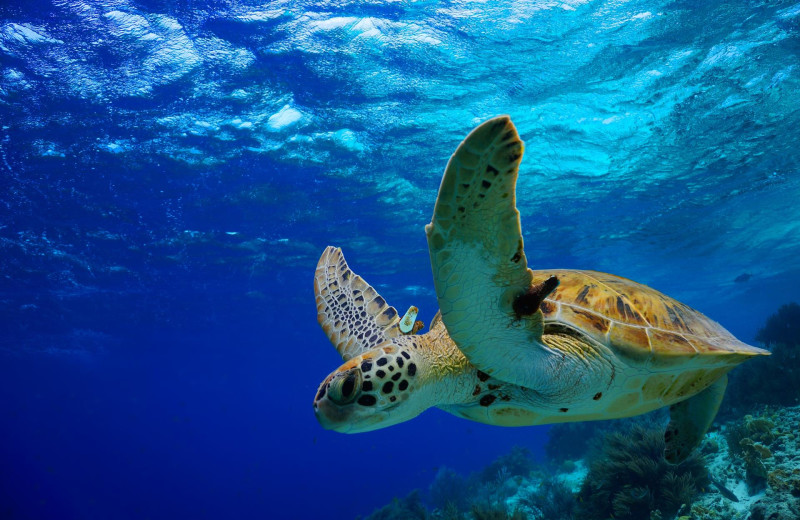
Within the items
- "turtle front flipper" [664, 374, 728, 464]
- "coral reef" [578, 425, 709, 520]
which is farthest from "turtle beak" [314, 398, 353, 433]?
"coral reef" [578, 425, 709, 520]

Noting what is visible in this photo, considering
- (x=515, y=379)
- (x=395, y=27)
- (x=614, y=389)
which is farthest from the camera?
(x=395, y=27)

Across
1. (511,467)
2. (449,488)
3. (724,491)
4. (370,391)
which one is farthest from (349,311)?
(449,488)

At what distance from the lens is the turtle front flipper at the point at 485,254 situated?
4.56 ft

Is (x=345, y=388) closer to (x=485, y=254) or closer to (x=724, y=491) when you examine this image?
(x=485, y=254)

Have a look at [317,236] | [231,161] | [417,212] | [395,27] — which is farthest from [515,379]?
[317,236]

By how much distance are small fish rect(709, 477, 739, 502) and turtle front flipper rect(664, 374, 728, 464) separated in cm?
159

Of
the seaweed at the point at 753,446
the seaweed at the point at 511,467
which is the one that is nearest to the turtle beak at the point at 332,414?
the seaweed at the point at 753,446

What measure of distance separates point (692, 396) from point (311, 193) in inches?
442

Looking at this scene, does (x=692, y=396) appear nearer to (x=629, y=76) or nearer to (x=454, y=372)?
(x=454, y=372)

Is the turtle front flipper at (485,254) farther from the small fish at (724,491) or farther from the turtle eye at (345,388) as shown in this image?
the small fish at (724,491)

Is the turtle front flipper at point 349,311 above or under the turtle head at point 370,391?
above

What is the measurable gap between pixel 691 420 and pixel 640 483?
2192 millimetres

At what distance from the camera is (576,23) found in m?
7.30

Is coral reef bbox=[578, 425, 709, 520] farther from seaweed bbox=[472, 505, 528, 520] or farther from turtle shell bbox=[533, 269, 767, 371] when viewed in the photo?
turtle shell bbox=[533, 269, 767, 371]
